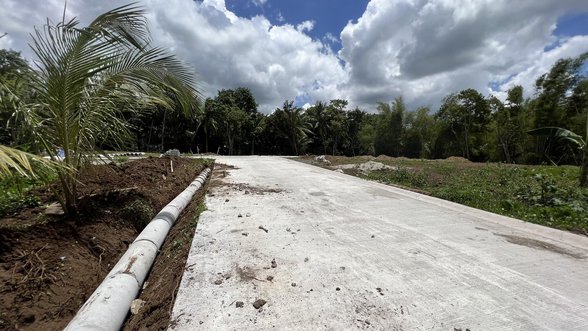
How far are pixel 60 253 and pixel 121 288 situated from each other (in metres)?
1.10

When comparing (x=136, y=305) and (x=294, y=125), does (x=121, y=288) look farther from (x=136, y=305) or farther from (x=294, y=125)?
(x=294, y=125)

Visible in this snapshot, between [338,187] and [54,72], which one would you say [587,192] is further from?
[54,72]

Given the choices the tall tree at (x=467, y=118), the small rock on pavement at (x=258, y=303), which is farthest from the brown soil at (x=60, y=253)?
the tall tree at (x=467, y=118)

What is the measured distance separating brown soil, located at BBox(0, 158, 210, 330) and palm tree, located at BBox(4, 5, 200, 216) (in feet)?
1.43

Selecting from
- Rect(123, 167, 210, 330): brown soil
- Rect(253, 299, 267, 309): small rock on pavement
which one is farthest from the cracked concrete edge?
Rect(123, 167, 210, 330): brown soil

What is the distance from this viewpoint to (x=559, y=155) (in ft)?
78.8

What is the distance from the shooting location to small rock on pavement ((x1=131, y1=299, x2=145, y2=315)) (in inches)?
97.3

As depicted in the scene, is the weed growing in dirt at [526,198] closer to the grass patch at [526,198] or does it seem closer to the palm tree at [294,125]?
the grass patch at [526,198]

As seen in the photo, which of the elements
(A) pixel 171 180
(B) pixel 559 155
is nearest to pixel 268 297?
(A) pixel 171 180

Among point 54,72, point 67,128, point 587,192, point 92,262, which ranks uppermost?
point 54,72

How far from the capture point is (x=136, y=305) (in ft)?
8.39

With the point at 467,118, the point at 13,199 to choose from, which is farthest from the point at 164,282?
the point at 467,118

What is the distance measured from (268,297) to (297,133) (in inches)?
1437

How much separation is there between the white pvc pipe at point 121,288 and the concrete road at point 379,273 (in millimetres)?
396
